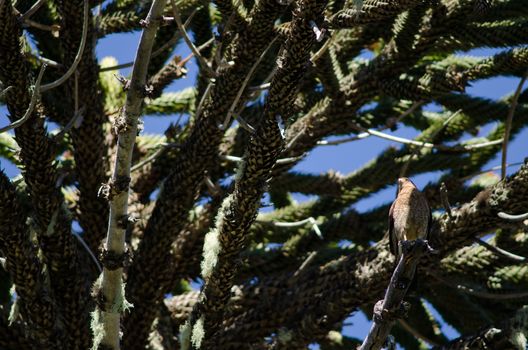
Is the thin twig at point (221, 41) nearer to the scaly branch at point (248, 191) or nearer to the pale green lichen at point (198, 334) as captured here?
the scaly branch at point (248, 191)

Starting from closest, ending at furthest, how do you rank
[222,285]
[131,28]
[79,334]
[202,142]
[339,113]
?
[222,285] → [79,334] → [202,142] → [339,113] → [131,28]

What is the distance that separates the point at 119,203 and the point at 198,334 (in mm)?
870

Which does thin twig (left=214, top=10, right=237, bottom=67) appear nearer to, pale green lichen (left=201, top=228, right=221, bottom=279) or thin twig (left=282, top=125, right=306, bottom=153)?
thin twig (left=282, top=125, right=306, bottom=153)

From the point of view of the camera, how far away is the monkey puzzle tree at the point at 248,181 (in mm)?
4344

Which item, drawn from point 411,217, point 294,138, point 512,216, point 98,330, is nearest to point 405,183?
point 411,217

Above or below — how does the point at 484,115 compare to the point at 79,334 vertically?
above

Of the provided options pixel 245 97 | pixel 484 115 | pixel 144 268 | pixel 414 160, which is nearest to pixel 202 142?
pixel 245 97

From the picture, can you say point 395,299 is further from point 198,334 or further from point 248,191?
point 198,334

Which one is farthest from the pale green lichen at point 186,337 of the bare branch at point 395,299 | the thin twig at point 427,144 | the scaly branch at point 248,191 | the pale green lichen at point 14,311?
the thin twig at point 427,144

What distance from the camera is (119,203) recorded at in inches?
161

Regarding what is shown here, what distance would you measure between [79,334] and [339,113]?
2.20 m

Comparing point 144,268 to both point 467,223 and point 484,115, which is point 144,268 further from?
point 484,115

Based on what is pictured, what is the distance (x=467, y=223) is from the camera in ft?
15.7

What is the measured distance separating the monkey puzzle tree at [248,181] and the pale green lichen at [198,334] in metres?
0.02
